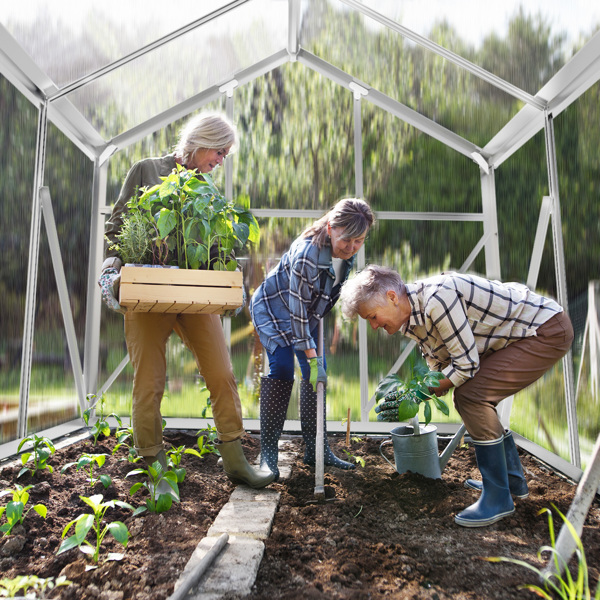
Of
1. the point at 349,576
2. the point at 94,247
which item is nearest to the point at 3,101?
the point at 94,247

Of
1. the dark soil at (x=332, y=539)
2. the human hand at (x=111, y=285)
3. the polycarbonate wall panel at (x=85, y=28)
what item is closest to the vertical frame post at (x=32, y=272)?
the polycarbonate wall panel at (x=85, y=28)

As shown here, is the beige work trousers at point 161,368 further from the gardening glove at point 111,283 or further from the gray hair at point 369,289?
the gray hair at point 369,289

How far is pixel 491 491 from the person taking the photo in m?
1.85

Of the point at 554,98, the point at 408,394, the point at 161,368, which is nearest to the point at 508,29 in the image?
the point at 554,98

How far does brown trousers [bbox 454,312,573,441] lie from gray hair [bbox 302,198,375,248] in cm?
72

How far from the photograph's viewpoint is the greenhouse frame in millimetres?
2605

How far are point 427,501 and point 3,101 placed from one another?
262cm

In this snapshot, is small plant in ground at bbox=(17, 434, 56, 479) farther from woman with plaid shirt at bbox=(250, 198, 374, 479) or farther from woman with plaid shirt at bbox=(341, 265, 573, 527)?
woman with plaid shirt at bbox=(341, 265, 573, 527)

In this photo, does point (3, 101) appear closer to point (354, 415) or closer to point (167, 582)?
point (167, 582)

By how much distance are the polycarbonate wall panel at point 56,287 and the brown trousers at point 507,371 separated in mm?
2250

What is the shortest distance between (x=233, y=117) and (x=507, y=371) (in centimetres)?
264

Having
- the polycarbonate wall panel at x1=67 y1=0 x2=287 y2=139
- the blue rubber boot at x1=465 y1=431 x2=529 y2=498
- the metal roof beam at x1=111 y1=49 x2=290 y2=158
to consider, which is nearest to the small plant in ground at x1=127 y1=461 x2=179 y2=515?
the blue rubber boot at x1=465 y1=431 x2=529 y2=498

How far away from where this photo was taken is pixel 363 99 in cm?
368

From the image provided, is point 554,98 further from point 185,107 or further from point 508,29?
point 185,107
